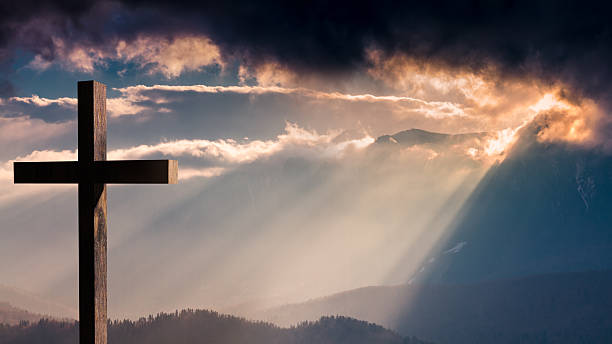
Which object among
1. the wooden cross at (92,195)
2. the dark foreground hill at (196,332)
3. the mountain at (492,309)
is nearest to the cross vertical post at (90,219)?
the wooden cross at (92,195)

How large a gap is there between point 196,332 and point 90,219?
47.9 m

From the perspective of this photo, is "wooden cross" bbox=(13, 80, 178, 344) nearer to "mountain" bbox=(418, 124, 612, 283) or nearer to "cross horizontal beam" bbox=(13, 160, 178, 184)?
"cross horizontal beam" bbox=(13, 160, 178, 184)

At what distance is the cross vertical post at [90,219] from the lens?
5.03m

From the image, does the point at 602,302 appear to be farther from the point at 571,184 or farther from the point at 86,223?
the point at 86,223

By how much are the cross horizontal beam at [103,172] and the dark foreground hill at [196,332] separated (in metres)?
44.1

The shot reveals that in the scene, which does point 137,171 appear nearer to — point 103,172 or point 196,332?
point 103,172

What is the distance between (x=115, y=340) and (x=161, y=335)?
5964mm

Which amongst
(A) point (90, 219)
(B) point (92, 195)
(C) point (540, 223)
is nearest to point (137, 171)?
(B) point (92, 195)

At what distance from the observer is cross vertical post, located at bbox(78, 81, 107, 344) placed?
5.03 metres

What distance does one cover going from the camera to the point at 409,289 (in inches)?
5256

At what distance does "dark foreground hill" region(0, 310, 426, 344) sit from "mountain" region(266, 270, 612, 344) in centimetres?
3381

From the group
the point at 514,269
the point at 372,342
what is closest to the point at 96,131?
the point at 372,342

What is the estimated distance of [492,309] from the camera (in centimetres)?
12688

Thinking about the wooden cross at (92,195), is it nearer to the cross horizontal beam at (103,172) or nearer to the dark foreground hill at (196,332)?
the cross horizontal beam at (103,172)
